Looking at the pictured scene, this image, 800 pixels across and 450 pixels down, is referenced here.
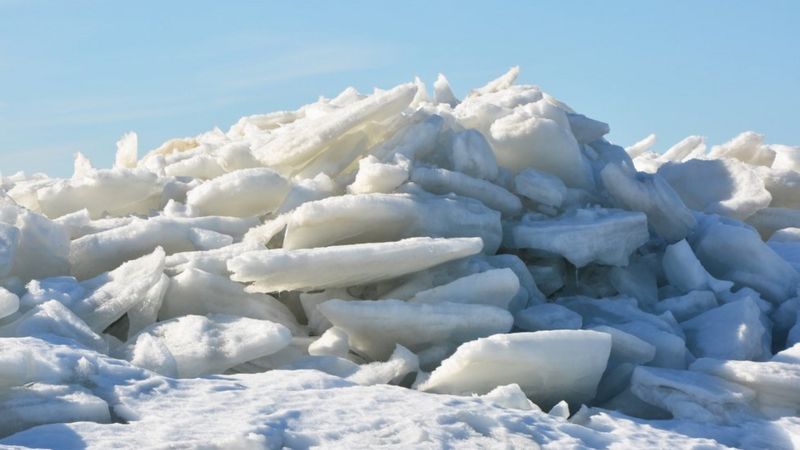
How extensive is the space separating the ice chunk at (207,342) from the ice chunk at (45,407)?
0.46 metres

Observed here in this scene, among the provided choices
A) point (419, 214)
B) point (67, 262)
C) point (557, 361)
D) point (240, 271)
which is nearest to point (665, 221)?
point (419, 214)

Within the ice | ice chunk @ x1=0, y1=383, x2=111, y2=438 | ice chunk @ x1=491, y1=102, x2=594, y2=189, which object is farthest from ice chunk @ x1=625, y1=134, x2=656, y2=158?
ice chunk @ x1=0, y1=383, x2=111, y2=438

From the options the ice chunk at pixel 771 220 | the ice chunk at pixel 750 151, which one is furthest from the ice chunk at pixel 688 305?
the ice chunk at pixel 750 151

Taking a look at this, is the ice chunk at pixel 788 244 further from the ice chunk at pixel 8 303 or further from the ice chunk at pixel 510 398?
the ice chunk at pixel 8 303

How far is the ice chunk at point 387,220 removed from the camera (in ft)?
14.0

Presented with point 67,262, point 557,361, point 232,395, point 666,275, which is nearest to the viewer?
point 232,395

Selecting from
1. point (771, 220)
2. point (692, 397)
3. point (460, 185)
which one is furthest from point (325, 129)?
point (771, 220)

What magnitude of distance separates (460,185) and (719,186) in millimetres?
2470

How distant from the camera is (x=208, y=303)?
4094 millimetres

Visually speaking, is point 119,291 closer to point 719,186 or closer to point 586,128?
point 586,128

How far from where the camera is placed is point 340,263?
398cm

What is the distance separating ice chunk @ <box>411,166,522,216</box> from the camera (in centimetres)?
483

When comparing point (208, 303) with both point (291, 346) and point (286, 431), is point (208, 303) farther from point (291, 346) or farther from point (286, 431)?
point (286, 431)

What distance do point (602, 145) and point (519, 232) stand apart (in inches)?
72.9
